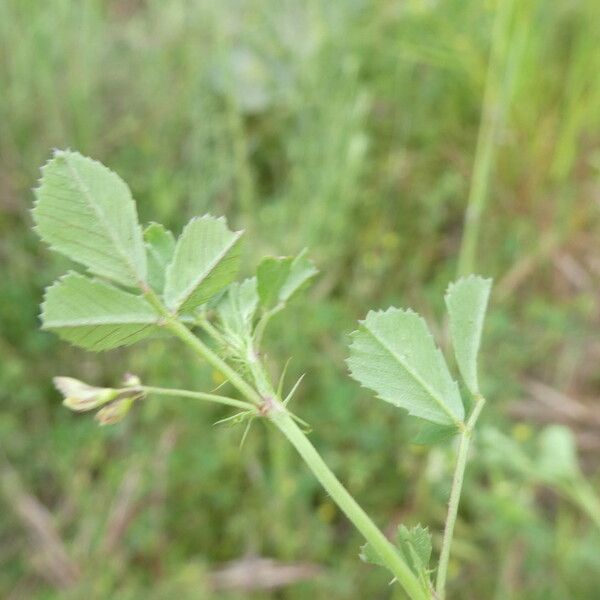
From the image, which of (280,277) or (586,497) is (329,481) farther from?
(586,497)

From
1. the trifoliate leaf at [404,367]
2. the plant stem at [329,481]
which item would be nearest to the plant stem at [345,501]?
the plant stem at [329,481]

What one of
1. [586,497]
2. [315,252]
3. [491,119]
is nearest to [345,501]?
[586,497]

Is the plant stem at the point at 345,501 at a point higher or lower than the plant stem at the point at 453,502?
higher

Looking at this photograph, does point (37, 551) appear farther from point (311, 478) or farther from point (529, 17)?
point (529, 17)

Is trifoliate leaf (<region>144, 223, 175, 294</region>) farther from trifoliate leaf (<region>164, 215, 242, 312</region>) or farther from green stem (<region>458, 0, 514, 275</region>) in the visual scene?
green stem (<region>458, 0, 514, 275</region>)

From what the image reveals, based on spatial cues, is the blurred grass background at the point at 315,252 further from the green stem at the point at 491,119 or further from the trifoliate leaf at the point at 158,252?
the trifoliate leaf at the point at 158,252

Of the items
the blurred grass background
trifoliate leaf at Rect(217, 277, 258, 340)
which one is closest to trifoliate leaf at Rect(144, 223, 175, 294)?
trifoliate leaf at Rect(217, 277, 258, 340)

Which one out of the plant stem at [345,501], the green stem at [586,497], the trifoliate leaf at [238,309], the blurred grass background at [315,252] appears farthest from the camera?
the blurred grass background at [315,252]
